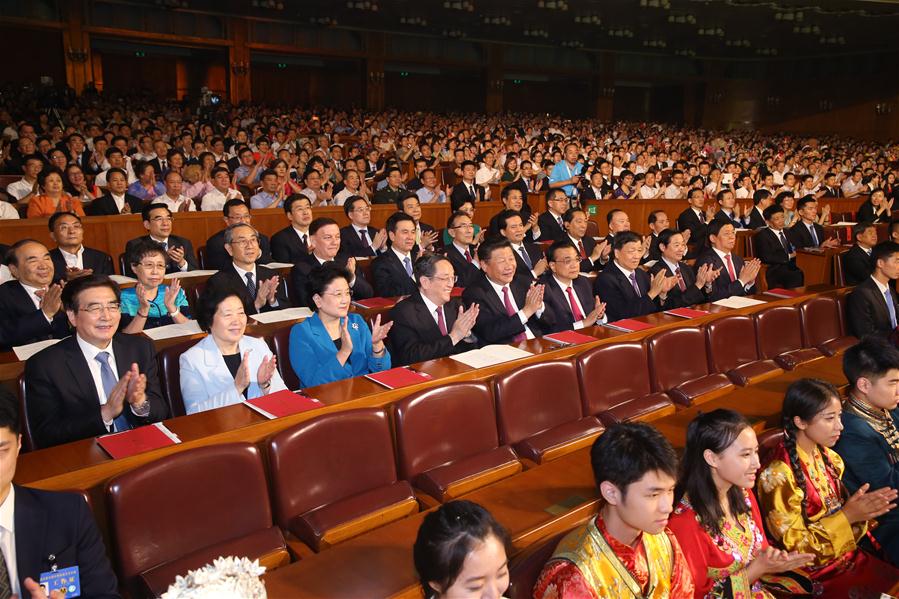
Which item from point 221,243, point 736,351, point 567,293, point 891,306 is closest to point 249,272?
point 221,243

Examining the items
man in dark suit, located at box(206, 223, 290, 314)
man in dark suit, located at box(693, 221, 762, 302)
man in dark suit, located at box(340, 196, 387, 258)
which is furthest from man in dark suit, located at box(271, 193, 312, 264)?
man in dark suit, located at box(693, 221, 762, 302)

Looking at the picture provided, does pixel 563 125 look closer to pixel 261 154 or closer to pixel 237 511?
pixel 261 154

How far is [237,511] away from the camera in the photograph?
6.33 ft

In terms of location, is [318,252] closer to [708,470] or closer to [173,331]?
[173,331]

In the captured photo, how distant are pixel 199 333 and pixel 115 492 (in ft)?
4.57

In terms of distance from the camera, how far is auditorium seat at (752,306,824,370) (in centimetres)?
381

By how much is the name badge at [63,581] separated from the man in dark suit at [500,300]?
2.46 meters

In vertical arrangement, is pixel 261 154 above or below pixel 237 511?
above

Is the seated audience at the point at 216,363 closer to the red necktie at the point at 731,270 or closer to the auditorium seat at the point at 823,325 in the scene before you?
the auditorium seat at the point at 823,325

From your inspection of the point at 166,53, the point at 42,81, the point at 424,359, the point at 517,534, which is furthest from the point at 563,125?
the point at 517,534

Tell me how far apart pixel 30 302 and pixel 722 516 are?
3.40 metres

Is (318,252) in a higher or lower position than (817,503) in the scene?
higher

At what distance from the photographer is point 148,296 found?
3.44 meters

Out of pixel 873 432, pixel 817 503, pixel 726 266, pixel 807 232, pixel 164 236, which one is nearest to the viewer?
pixel 817 503
